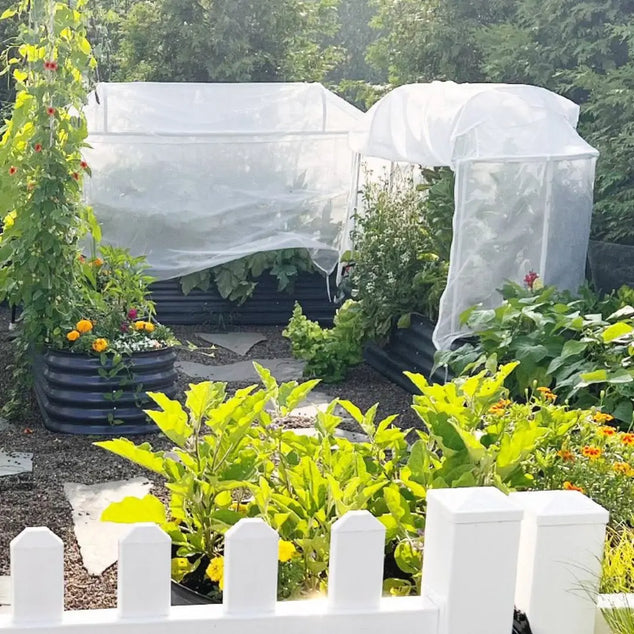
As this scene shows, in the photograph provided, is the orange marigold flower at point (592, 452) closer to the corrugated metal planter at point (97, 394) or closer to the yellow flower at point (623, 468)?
the yellow flower at point (623, 468)

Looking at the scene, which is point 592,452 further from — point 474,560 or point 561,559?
point 474,560

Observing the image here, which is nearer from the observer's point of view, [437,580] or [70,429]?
[437,580]

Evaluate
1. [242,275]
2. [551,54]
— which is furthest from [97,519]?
[551,54]

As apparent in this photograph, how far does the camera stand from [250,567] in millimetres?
1697

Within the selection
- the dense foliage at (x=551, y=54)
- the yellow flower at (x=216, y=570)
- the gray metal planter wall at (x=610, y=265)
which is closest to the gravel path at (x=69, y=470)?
the yellow flower at (x=216, y=570)

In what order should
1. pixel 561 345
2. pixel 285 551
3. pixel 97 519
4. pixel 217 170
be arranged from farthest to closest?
pixel 217 170 → pixel 561 345 → pixel 97 519 → pixel 285 551

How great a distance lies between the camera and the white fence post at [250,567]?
1684 mm

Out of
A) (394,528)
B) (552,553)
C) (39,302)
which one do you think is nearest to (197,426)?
(394,528)

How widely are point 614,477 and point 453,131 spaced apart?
3436 mm

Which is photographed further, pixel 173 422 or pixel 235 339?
pixel 235 339

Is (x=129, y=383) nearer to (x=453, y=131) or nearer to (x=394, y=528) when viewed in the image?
(x=453, y=131)

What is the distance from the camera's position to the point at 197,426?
2.29m

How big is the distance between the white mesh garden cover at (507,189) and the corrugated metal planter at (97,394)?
1.79 m

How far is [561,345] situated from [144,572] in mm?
3479
